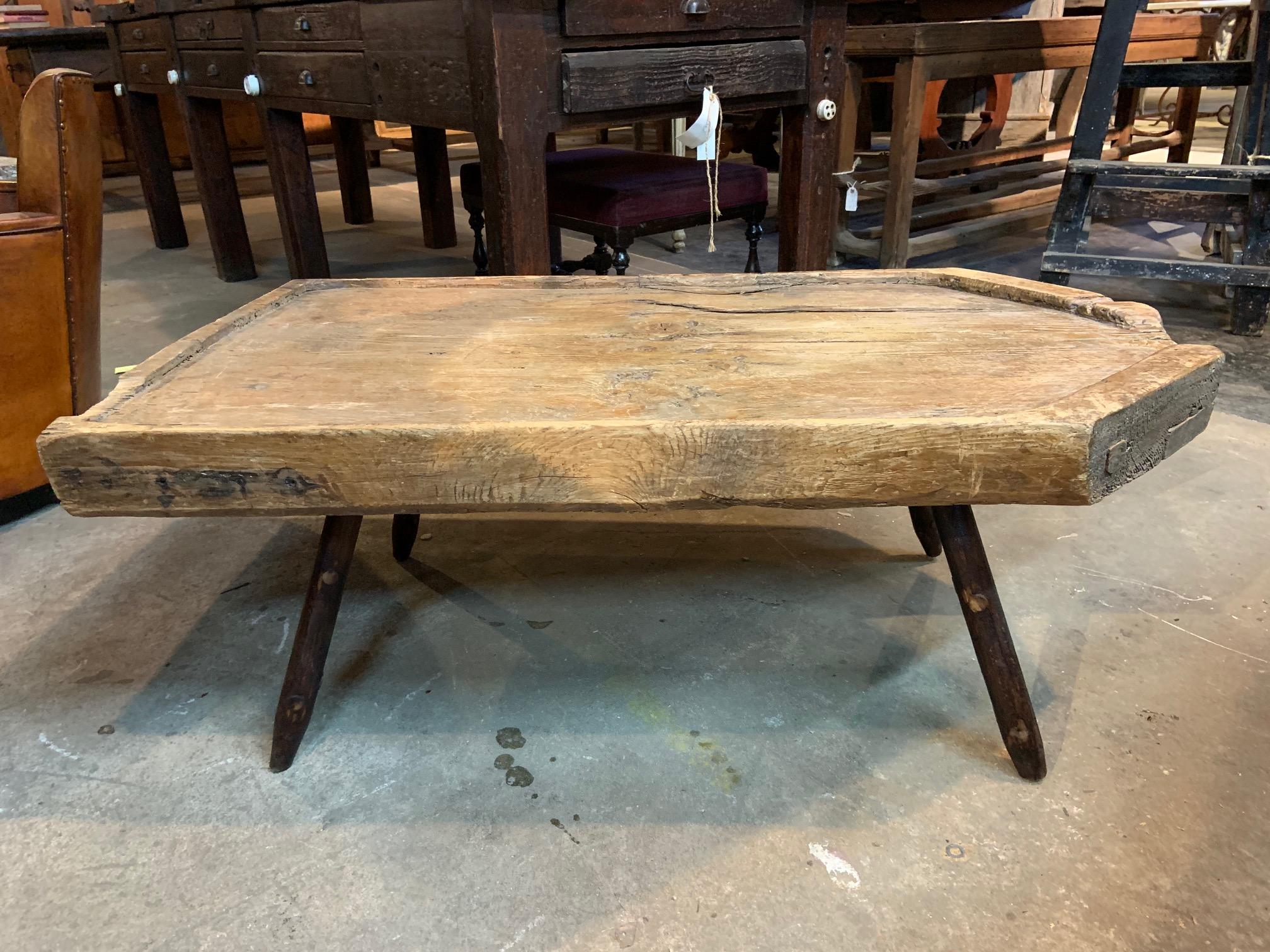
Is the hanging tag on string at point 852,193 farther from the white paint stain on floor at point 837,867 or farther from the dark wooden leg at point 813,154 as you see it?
the white paint stain on floor at point 837,867

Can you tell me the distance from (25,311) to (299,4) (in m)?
1.15

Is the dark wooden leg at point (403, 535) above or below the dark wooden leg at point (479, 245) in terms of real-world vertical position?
below

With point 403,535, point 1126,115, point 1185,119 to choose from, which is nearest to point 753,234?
point 403,535

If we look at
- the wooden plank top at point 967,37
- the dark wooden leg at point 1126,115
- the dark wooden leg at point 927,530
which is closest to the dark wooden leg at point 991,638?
the dark wooden leg at point 927,530

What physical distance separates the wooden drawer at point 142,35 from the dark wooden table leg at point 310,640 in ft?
9.56

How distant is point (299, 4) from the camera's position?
2312 mm

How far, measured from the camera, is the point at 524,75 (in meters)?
1.63

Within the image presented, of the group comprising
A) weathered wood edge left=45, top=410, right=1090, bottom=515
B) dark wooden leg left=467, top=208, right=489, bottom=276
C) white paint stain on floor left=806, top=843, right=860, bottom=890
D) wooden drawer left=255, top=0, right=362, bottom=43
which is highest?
wooden drawer left=255, top=0, right=362, bottom=43

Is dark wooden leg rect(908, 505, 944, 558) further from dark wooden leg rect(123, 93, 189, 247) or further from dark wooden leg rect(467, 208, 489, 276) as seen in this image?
dark wooden leg rect(123, 93, 189, 247)

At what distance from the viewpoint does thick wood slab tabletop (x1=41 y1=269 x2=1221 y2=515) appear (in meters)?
0.85

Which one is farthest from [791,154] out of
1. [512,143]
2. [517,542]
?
[517,542]

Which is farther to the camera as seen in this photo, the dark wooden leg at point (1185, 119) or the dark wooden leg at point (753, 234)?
the dark wooden leg at point (1185, 119)

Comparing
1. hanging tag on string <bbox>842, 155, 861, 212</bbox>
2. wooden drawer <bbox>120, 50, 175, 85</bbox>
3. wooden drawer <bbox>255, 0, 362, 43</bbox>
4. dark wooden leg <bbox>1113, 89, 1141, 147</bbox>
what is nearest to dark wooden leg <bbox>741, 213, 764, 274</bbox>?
hanging tag on string <bbox>842, 155, 861, 212</bbox>

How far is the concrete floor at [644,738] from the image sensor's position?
3.02ft
